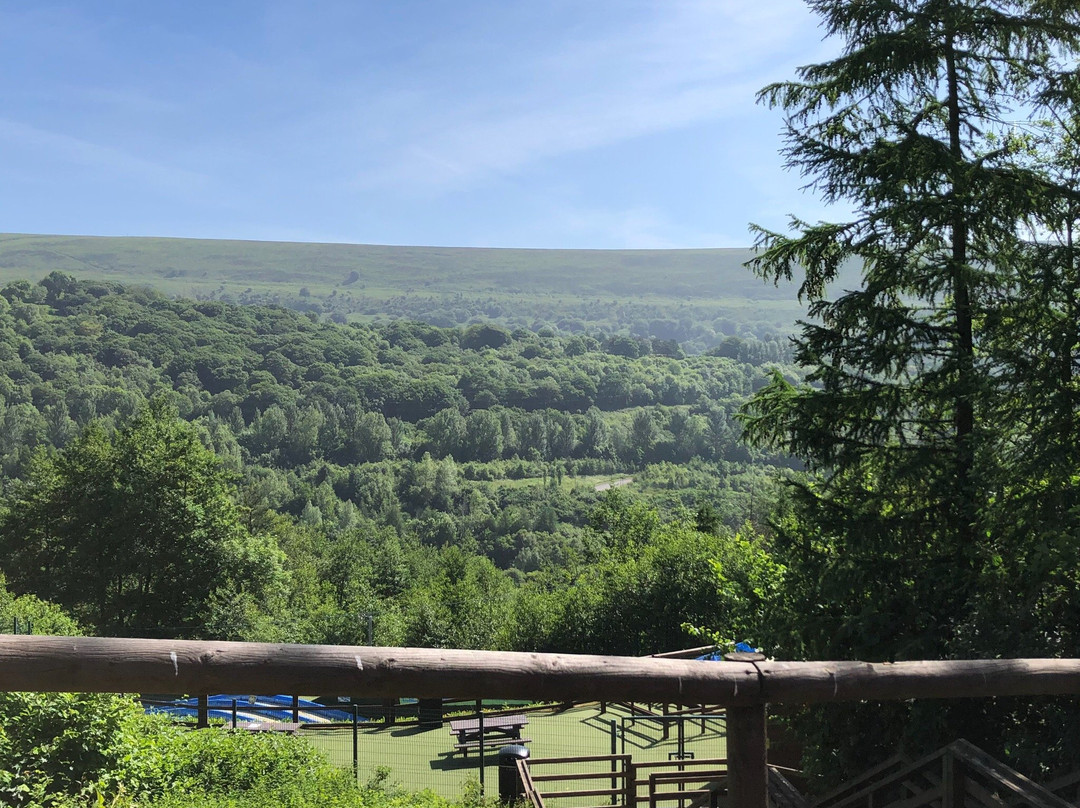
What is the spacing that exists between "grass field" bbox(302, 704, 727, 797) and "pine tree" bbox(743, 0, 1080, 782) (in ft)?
17.0

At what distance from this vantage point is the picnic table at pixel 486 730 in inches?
507

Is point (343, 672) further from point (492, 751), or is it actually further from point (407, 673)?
point (492, 751)

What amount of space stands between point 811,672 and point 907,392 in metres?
6.51

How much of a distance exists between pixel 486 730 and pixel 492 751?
1044 millimetres

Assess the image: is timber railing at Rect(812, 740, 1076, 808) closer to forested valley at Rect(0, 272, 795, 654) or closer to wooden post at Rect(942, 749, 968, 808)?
wooden post at Rect(942, 749, 968, 808)

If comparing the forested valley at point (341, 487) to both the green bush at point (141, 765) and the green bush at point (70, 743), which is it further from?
the green bush at point (70, 743)

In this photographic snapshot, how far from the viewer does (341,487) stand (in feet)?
410

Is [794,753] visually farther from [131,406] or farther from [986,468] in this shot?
[131,406]

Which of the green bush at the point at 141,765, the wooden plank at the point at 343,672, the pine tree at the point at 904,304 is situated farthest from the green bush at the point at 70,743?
the pine tree at the point at 904,304

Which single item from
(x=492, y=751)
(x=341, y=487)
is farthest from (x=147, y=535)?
(x=341, y=487)

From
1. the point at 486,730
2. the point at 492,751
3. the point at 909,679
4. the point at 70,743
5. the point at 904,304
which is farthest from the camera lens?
the point at 492,751

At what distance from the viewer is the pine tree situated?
23.7 feet

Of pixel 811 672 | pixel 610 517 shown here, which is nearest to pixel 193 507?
pixel 610 517

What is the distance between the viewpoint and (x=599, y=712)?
16.9m
